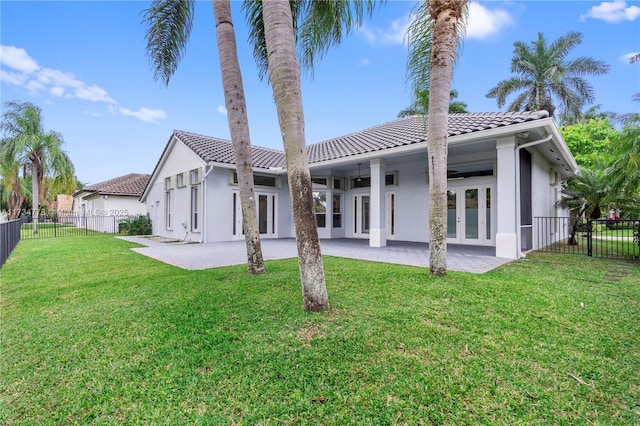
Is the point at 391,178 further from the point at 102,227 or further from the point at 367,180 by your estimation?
the point at 102,227

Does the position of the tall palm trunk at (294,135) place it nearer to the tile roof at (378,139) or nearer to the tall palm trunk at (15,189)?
the tile roof at (378,139)

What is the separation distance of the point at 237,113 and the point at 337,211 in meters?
10.4

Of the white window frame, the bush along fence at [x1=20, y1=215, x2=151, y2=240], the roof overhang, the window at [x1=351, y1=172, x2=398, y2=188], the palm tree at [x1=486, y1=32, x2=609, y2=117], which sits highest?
the palm tree at [x1=486, y1=32, x2=609, y2=117]

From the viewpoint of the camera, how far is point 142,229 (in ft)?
62.8

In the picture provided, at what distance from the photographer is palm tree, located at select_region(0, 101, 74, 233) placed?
732 inches

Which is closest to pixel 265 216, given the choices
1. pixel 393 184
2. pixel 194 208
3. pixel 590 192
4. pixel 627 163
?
pixel 194 208

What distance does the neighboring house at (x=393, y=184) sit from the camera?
28.2ft

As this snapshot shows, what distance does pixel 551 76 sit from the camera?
24.0m

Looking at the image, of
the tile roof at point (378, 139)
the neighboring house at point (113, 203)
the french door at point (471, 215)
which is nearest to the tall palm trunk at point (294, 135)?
the tile roof at point (378, 139)

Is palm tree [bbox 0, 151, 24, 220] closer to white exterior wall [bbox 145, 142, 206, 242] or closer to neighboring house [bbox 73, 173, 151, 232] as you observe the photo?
neighboring house [bbox 73, 173, 151, 232]

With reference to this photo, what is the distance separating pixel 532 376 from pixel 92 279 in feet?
25.9

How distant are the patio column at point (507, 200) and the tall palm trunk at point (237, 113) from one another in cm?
705

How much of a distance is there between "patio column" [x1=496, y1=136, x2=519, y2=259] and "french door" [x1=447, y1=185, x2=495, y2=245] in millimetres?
2900

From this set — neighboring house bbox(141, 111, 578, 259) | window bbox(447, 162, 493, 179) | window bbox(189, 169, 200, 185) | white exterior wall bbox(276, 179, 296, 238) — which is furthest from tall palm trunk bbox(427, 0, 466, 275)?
window bbox(189, 169, 200, 185)
